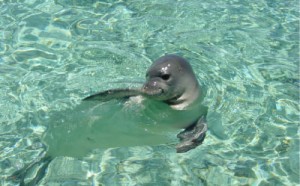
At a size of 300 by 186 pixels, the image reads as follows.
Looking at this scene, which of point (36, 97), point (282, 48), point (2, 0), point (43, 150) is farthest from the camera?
point (2, 0)

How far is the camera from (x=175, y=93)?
5.32 metres

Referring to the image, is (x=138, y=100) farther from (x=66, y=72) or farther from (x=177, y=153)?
(x=66, y=72)

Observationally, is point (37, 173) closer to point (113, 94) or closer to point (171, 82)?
point (113, 94)

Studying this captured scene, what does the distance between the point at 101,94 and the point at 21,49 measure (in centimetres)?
209

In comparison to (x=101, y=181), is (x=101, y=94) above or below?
above

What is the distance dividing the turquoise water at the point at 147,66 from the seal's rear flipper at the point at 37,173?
76 millimetres

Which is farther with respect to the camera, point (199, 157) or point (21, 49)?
point (21, 49)

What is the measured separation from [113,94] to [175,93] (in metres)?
0.67

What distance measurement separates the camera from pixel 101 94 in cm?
519

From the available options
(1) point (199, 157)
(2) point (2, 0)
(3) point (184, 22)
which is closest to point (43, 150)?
(1) point (199, 157)

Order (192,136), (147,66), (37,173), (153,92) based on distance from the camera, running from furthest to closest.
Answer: (147,66) → (153,92) → (192,136) → (37,173)

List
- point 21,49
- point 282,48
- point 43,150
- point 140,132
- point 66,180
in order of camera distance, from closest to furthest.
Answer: point 66,180
point 43,150
point 140,132
point 21,49
point 282,48

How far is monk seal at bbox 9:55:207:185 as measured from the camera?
5168mm

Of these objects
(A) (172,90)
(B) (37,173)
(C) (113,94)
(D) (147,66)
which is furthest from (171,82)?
(B) (37,173)
